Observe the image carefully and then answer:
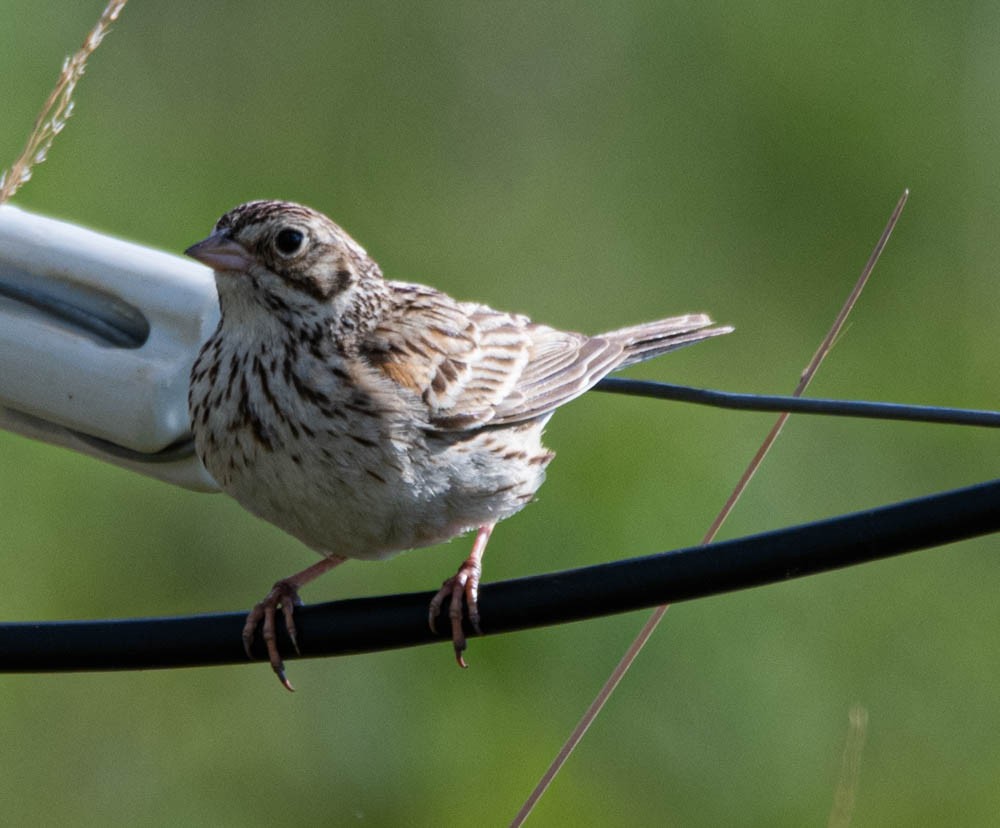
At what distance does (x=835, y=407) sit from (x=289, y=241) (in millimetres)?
1474

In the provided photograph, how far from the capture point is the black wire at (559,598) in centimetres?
364

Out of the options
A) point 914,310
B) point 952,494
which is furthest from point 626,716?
point 952,494

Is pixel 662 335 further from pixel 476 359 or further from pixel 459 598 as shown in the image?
pixel 459 598

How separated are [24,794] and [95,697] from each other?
0.41 m

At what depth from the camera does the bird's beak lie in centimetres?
485

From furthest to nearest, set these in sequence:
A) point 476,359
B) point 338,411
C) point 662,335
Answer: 1. point 662,335
2. point 476,359
3. point 338,411

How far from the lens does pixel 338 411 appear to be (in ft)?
15.9

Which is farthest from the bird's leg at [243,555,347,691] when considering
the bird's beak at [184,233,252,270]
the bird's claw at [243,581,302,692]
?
the bird's beak at [184,233,252,270]

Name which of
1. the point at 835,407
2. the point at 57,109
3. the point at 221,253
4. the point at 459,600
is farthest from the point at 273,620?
the point at 835,407

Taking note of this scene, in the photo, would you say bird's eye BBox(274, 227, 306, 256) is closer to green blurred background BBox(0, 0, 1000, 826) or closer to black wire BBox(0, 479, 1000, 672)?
black wire BBox(0, 479, 1000, 672)

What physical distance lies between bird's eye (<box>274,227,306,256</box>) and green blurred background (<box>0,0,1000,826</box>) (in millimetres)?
2975

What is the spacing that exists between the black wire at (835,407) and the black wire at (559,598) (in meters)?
0.35

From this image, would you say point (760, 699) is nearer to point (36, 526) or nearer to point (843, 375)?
point (843, 375)

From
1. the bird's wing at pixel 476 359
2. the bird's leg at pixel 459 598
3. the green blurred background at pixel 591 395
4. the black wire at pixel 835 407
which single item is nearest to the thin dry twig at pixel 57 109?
the bird's wing at pixel 476 359
